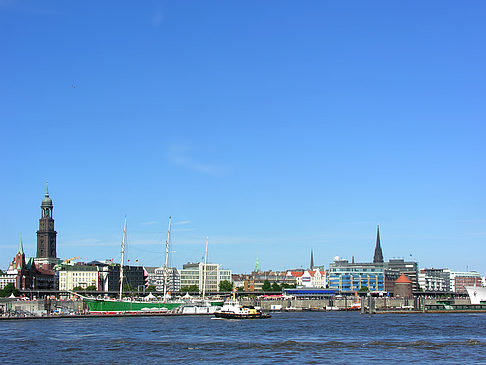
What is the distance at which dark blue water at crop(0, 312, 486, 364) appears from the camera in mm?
66188

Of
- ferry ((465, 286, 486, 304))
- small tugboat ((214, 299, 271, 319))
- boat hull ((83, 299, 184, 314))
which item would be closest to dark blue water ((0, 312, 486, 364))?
small tugboat ((214, 299, 271, 319))

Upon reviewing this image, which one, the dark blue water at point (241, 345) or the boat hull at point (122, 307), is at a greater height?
the dark blue water at point (241, 345)

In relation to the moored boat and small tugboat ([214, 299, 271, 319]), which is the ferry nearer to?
small tugboat ([214, 299, 271, 319])

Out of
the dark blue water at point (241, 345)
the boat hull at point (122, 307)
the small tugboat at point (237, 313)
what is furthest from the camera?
the boat hull at point (122, 307)

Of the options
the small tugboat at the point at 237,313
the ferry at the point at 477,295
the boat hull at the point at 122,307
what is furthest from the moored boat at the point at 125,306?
the ferry at the point at 477,295

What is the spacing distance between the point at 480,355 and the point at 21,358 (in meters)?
44.7

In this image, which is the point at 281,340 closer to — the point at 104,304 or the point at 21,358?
the point at 21,358

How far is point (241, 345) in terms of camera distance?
Answer: 77.5 m

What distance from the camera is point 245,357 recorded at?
2638 inches

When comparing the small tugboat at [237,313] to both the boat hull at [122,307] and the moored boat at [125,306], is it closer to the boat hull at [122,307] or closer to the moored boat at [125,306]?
the moored boat at [125,306]

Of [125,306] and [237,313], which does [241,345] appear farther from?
[125,306]

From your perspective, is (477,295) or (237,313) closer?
(237,313)

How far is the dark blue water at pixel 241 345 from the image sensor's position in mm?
66188

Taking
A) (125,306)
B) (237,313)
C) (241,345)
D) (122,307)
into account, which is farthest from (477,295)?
(241,345)
